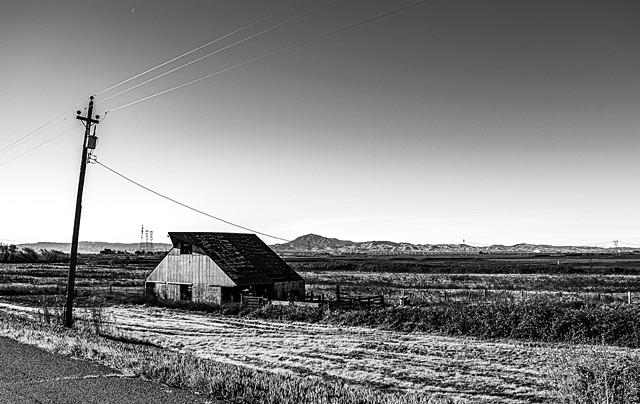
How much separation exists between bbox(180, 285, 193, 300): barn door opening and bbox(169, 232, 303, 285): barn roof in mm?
3232

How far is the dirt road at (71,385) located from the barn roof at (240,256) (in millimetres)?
23866

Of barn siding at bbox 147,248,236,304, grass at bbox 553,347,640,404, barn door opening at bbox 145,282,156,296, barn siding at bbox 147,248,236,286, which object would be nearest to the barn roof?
barn siding at bbox 147,248,236,286

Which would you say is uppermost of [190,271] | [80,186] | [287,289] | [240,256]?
[80,186]

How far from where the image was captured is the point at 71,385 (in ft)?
34.2

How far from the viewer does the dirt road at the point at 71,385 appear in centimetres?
952

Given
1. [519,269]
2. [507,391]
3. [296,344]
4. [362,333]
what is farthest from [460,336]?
[519,269]

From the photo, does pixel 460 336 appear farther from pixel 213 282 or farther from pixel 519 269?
pixel 519 269

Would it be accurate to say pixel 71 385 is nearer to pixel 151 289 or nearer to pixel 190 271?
pixel 190 271

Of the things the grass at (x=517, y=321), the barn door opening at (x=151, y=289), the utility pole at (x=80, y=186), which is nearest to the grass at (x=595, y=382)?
the grass at (x=517, y=321)

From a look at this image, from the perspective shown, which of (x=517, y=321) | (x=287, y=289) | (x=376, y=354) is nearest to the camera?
(x=376, y=354)

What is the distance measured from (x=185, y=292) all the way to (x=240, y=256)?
4831mm

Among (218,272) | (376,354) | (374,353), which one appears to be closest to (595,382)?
(376,354)

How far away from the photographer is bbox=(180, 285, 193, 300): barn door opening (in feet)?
127

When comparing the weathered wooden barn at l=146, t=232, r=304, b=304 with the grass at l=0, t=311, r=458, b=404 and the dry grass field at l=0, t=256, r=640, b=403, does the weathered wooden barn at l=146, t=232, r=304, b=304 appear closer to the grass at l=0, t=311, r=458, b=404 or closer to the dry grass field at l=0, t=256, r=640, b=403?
the dry grass field at l=0, t=256, r=640, b=403
